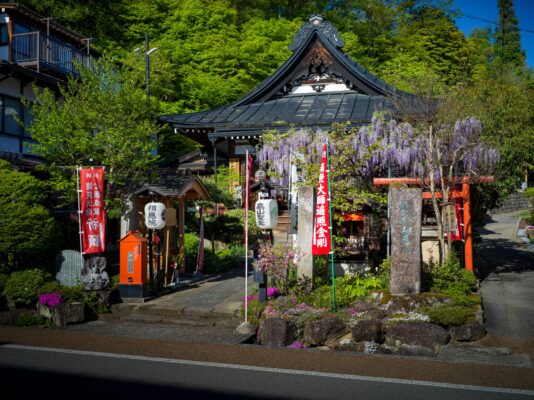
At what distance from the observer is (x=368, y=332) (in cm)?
852

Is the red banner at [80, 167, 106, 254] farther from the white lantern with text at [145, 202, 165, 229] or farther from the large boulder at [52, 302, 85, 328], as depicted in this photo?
the large boulder at [52, 302, 85, 328]

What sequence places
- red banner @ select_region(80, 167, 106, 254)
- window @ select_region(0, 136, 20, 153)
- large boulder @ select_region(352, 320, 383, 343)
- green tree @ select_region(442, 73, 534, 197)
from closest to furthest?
large boulder @ select_region(352, 320, 383, 343), red banner @ select_region(80, 167, 106, 254), green tree @ select_region(442, 73, 534, 197), window @ select_region(0, 136, 20, 153)

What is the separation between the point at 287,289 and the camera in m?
11.0

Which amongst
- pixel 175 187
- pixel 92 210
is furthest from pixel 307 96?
pixel 92 210

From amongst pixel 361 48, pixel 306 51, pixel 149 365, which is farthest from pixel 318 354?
pixel 361 48

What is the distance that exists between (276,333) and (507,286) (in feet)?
24.8

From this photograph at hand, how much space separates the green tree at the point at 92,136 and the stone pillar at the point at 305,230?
14.7 feet

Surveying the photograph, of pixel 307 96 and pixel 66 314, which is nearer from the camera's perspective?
pixel 66 314

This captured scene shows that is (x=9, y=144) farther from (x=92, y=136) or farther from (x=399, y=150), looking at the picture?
(x=399, y=150)

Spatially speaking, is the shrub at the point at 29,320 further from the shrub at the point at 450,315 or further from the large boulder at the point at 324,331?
the shrub at the point at 450,315

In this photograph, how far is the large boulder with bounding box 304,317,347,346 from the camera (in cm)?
875

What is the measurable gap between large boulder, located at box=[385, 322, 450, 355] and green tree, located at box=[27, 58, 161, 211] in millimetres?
7813

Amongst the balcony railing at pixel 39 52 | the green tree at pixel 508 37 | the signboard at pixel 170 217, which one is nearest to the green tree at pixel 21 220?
the signboard at pixel 170 217

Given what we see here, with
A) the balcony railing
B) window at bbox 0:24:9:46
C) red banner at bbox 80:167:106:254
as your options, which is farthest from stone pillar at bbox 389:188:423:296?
window at bbox 0:24:9:46
